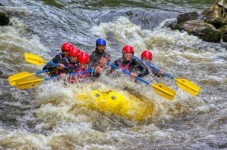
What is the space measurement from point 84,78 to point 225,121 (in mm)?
2827

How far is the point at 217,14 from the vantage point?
15547 mm

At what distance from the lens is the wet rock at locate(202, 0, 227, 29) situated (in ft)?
49.6

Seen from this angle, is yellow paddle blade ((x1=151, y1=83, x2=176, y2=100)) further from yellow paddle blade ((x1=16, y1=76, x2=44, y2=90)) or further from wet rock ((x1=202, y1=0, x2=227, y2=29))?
wet rock ((x1=202, y1=0, x2=227, y2=29))

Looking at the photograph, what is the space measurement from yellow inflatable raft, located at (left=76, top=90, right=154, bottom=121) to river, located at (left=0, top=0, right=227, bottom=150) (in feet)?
0.37

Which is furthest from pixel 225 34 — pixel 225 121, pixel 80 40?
pixel 225 121

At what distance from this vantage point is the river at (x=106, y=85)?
6508 millimetres

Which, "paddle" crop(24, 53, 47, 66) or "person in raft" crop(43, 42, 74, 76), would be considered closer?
"person in raft" crop(43, 42, 74, 76)

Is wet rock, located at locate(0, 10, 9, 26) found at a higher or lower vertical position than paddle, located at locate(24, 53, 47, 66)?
higher

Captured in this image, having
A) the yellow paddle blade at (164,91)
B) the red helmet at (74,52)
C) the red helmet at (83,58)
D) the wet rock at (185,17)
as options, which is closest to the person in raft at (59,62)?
the red helmet at (74,52)

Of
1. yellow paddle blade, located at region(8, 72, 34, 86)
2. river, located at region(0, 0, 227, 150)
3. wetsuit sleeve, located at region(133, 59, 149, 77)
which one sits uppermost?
wetsuit sleeve, located at region(133, 59, 149, 77)

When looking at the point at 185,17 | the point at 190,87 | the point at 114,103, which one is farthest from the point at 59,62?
the point at 185,17

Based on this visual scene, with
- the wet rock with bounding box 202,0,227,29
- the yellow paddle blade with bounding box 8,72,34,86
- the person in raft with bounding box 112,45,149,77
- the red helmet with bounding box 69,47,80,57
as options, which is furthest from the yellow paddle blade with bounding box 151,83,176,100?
the wet rock with bounding box 202,0,227,29

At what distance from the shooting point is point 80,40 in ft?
45.4

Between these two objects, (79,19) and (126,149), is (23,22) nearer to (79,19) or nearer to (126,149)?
(79,19)
